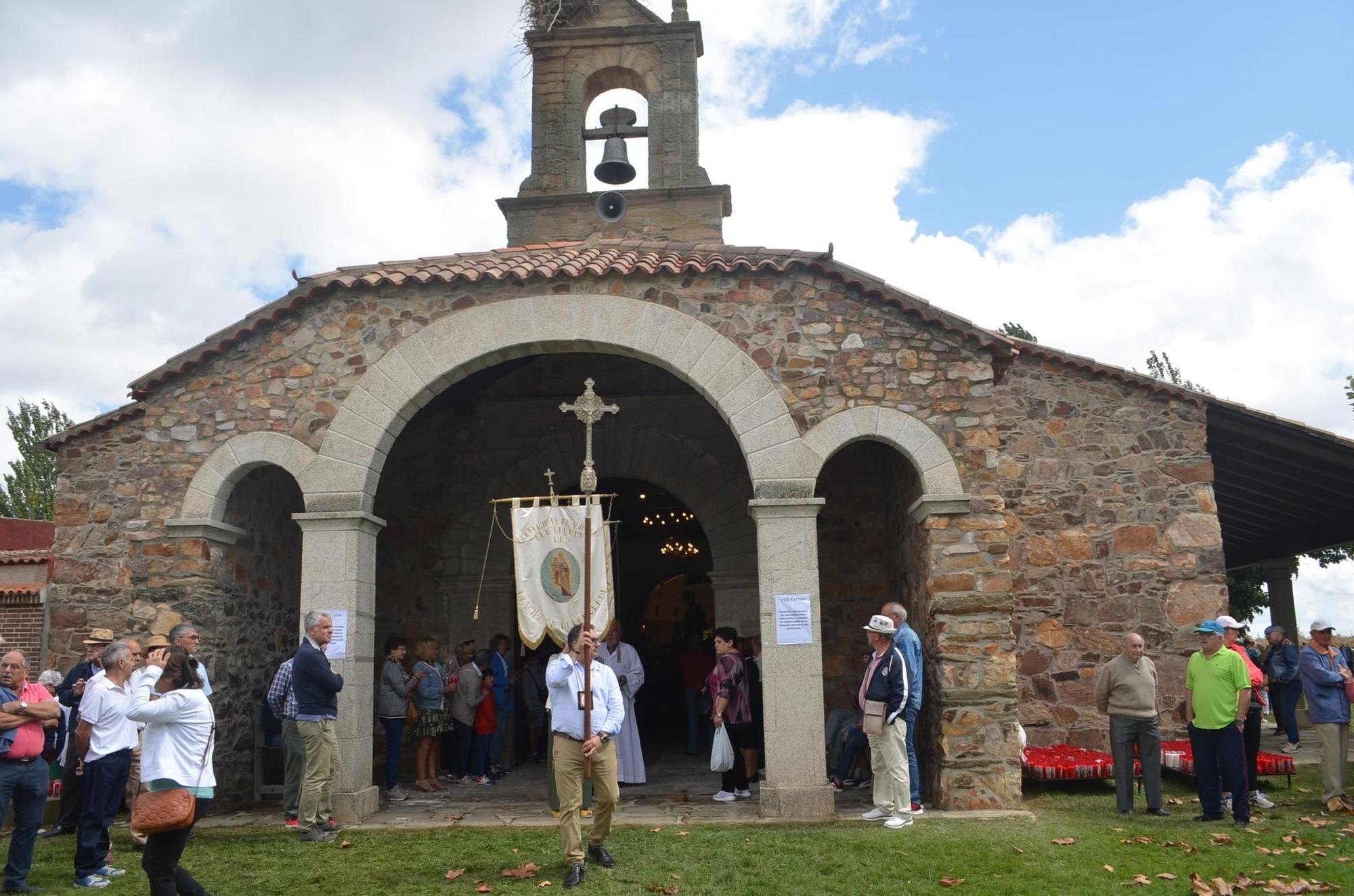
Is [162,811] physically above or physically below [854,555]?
below

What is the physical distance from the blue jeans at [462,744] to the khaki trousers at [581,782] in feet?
13.4

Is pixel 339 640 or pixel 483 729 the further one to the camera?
pixel 483 729

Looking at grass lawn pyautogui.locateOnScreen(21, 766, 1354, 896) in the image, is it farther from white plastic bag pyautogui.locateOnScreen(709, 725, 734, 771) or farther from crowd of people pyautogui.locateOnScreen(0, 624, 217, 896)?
white plastic bag pyautogui.locateOnScreen(709, 725, 734, 771)

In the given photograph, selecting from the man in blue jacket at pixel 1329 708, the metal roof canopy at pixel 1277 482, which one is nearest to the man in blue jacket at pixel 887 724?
the man in blue jacket at pixel 1329 708

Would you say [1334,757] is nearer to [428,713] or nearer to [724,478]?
[724,478]

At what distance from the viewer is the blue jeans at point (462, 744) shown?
1003cm

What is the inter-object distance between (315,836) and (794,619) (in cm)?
378

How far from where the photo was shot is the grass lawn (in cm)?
570

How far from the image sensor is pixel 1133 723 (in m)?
7.55

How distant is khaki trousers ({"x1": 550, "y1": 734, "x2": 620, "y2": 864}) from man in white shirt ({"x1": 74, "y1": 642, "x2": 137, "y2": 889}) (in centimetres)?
256

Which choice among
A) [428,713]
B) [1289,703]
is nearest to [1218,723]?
[1289,703]

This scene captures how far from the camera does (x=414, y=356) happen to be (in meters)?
8.48

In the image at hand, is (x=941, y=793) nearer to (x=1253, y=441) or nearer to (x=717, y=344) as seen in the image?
(x=717, y=344)

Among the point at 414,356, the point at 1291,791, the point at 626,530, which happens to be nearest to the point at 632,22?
the point at 414,356
